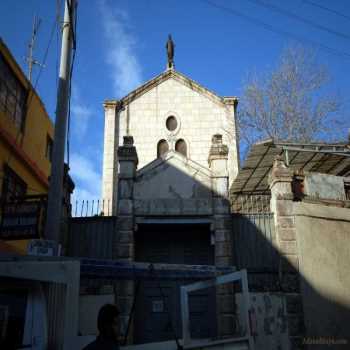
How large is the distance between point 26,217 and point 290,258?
6682 mm

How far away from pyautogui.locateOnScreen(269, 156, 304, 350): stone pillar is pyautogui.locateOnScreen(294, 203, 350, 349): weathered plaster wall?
0.16 metres

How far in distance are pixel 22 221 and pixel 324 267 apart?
25.3ft

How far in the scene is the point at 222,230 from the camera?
1130cm

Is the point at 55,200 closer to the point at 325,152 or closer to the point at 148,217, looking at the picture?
the point at 148,217

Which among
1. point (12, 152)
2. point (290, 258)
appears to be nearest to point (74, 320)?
point (290, 258)

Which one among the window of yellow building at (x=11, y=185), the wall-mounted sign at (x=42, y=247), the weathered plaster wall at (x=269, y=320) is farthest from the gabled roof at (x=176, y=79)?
the wall-mounted sign at (x=42, y=247)

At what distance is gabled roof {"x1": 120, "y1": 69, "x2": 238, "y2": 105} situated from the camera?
22.6m

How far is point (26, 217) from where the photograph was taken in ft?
27.6

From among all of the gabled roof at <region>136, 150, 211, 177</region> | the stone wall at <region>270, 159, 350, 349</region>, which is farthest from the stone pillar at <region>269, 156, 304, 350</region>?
the gabled roof at <region>136, 150, 211, 177</region>

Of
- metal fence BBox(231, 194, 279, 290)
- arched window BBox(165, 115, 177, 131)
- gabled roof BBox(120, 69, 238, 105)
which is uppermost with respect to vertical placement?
gabled roof BBox(120, 69, 238, 105)

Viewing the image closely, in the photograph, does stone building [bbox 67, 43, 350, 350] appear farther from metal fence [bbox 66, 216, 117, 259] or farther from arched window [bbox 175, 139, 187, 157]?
arched window [bbox 175, 139, 187, 157]

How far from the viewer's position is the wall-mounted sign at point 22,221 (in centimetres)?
826

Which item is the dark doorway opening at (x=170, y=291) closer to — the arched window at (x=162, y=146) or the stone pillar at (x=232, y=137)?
the stone pillar at (x=232, y=137)

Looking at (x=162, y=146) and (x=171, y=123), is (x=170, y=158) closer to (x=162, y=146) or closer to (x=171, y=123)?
(x=162, y=146)
